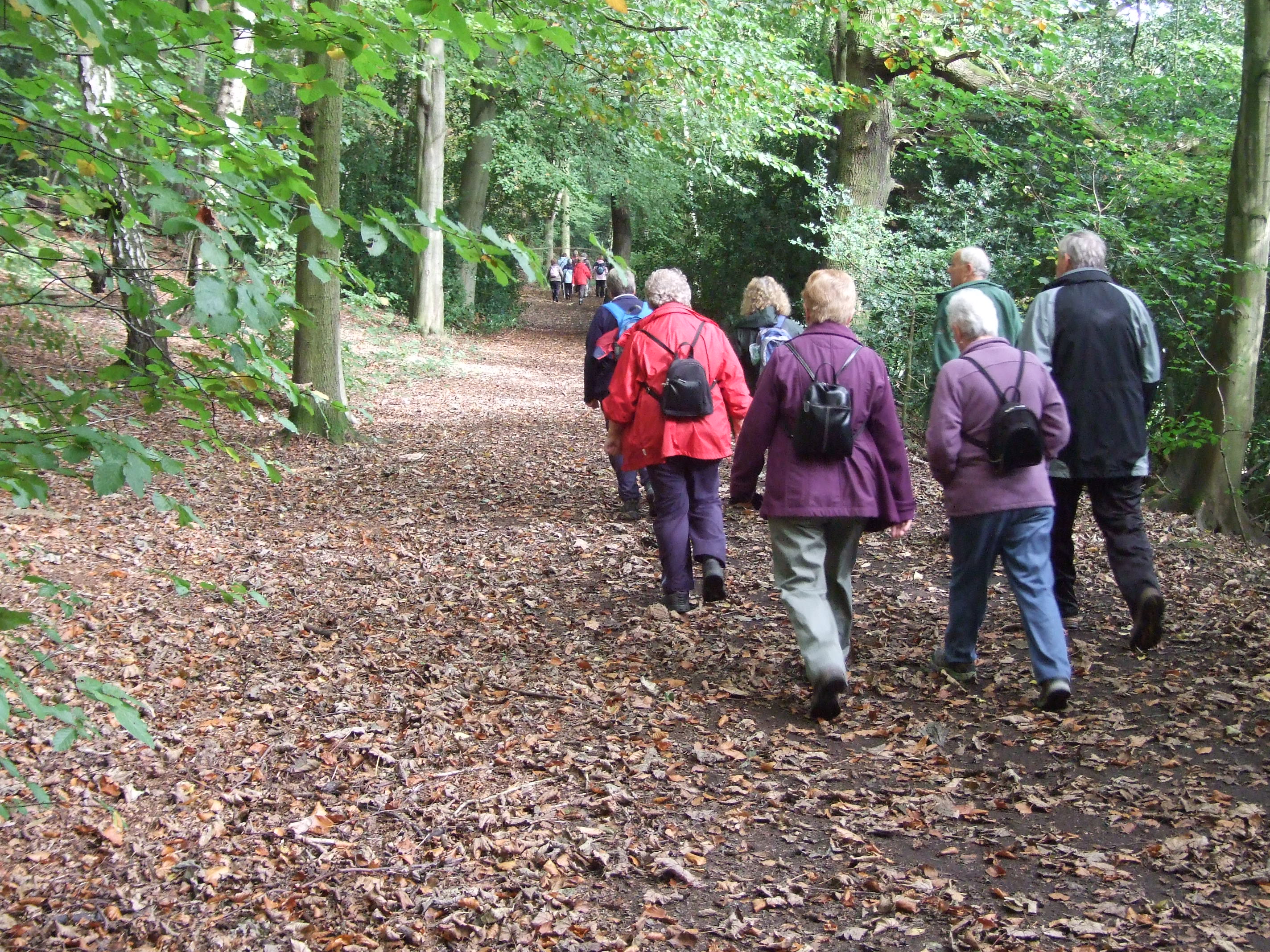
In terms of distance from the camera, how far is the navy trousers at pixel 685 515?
6160 mm

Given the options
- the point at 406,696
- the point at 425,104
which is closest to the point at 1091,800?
the point at 406,696

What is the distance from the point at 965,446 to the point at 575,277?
1543 inches

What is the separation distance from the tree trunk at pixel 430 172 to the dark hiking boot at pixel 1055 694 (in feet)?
53.8

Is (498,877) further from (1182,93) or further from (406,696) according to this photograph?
(1182,93)

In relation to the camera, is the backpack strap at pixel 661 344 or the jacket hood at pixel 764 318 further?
the jacket hood at pixel 764 318

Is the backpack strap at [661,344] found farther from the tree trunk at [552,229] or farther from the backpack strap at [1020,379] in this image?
the tree trunk at [552,229]

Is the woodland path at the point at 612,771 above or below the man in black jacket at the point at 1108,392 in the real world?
below

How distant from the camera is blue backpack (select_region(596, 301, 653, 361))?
26.1 feet

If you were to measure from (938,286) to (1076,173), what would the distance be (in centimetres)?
191

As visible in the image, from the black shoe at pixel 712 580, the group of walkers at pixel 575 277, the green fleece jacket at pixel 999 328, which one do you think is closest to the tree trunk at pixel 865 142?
the green fleece jacket at pixel 999 328

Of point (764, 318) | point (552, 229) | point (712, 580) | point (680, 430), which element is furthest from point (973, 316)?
point (552, 229)

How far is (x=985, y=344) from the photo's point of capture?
476 cm

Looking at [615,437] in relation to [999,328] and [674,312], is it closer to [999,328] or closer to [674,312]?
[674,312]

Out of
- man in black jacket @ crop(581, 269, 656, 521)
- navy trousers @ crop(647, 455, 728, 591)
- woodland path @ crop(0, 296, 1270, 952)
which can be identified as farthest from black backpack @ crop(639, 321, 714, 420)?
man in black jacket @ crop(581, 269, 656, 521)
